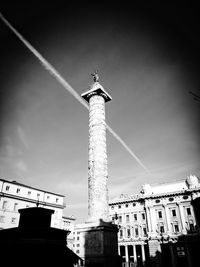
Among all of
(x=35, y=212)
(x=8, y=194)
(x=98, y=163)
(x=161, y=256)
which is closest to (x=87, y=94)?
(x=98, y=163)

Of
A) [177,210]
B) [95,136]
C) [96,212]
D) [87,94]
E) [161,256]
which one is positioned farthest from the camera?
[177,210]

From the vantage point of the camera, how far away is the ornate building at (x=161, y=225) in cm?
3319

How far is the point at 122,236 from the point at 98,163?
26.5 meters

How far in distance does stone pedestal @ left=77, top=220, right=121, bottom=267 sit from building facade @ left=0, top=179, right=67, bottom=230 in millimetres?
12594

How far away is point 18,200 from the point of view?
31781 mm

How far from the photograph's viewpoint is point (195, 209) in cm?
3484

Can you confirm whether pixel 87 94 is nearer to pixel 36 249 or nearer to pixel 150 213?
pixel 36 249

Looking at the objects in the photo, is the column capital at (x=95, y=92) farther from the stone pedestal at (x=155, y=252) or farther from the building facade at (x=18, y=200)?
the stone pedestal at (x=155, y=252)

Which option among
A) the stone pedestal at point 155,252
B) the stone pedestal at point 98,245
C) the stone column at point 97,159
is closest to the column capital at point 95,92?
the stone column at point 97,159

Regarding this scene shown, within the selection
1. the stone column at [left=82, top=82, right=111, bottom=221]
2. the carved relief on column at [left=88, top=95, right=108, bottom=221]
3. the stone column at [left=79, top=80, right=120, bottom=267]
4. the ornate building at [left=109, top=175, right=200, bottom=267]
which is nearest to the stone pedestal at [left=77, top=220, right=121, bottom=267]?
the stone column at [left=79, top=80, right=120, bottom=267]

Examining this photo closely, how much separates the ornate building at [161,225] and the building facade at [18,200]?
40.8 ft

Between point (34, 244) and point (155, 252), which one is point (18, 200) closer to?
point (34, 244)

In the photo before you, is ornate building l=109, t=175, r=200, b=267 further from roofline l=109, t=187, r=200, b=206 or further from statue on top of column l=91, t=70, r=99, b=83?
statue on top of column l=91, t=70, r=99, b=83

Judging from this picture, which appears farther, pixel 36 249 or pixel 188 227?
pixel 188 227
